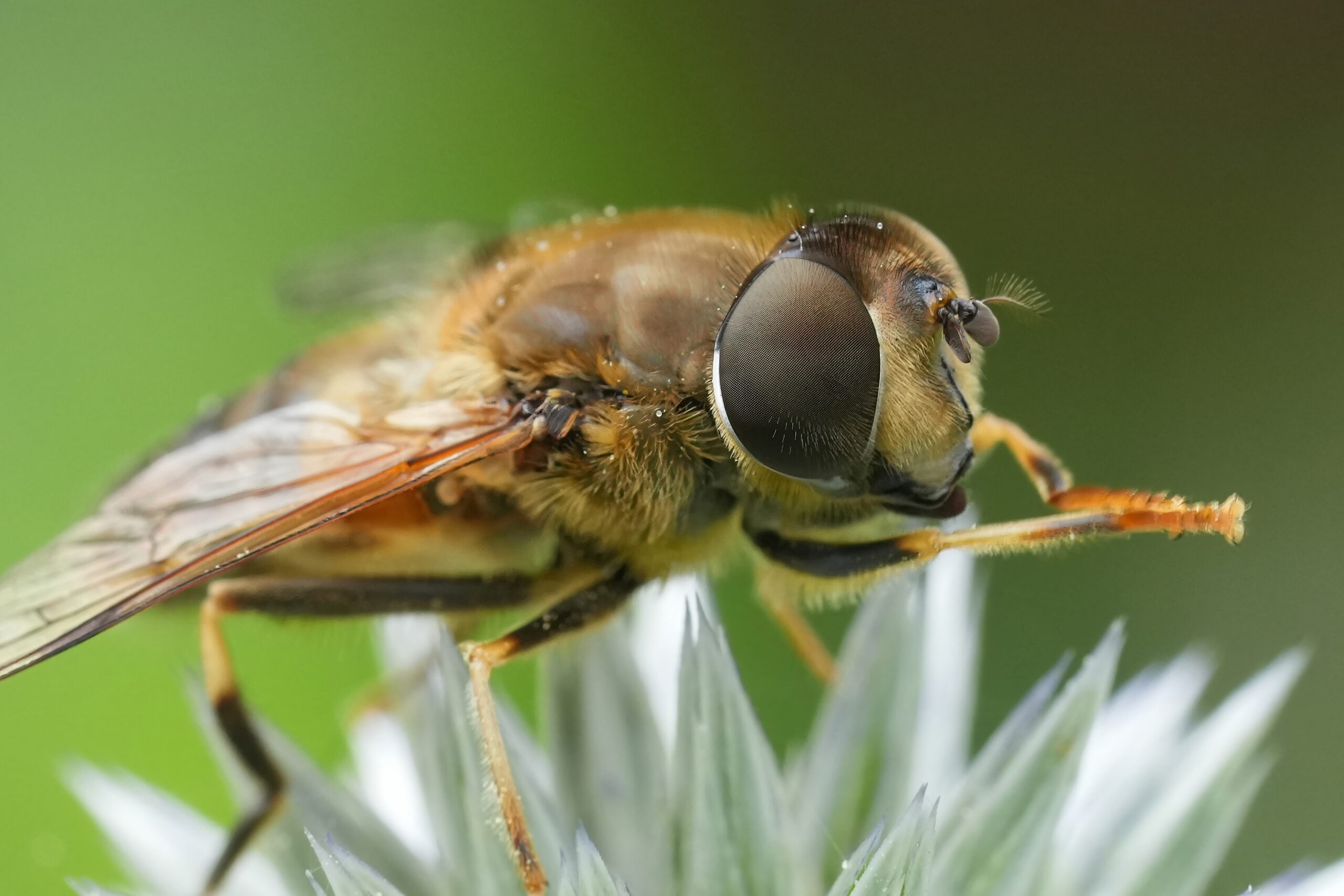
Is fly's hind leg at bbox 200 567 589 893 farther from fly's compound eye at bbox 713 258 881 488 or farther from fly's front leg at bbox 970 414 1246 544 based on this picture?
fly's front leg at bbox 970 414 1246 544

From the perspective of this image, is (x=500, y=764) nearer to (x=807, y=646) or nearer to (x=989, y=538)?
(x=989, y=538)

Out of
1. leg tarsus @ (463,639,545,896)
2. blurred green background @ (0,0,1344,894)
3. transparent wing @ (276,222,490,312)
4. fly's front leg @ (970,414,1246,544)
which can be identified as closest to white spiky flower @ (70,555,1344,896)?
leg tarsus @ (463,639,545,896)

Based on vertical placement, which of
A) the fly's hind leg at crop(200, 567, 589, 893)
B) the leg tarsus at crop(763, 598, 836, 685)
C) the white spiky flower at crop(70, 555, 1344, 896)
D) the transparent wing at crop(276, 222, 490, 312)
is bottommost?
the white spiky flower at crop(70, 555, 1344, 896)

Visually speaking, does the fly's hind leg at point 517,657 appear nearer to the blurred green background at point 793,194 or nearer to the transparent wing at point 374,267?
the transparent wing at point 374,267

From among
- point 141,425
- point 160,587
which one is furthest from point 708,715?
point 141,425

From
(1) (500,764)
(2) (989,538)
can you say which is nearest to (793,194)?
(2) (989,538)

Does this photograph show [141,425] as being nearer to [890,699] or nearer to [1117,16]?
[890,699]

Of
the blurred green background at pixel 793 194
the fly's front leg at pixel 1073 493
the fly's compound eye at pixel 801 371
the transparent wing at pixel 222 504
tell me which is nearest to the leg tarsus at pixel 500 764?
the transparent wing at pixel 222 504
